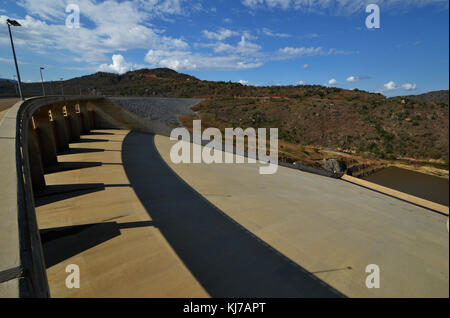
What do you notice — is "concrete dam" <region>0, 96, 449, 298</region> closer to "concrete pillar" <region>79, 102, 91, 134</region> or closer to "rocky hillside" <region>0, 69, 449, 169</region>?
"rocky hillside" <region>0, 69, 449, 169</region>

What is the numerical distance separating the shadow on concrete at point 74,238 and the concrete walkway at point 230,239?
40 millimetres

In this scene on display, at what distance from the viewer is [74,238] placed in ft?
30.0

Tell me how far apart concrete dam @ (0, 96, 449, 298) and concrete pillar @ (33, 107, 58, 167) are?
94 mm

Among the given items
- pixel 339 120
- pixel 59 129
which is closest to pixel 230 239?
pixel 59 129

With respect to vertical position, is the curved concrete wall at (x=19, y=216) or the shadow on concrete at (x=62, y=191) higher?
the curved concrete wall at (x=19, y=216)

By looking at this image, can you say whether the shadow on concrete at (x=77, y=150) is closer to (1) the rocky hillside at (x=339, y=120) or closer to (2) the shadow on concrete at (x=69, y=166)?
(2) the shadow on concrete at (x=69, y=166)

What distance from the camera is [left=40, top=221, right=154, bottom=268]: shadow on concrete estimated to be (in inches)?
321

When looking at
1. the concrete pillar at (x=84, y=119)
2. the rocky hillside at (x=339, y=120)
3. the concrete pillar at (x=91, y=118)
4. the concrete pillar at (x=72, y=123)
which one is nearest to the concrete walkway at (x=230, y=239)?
the concrete pillar at (x=72, y=123)

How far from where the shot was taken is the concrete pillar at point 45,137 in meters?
16.7

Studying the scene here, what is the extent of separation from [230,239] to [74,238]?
617cm

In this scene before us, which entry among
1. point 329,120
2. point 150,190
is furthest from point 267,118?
point 150,190
